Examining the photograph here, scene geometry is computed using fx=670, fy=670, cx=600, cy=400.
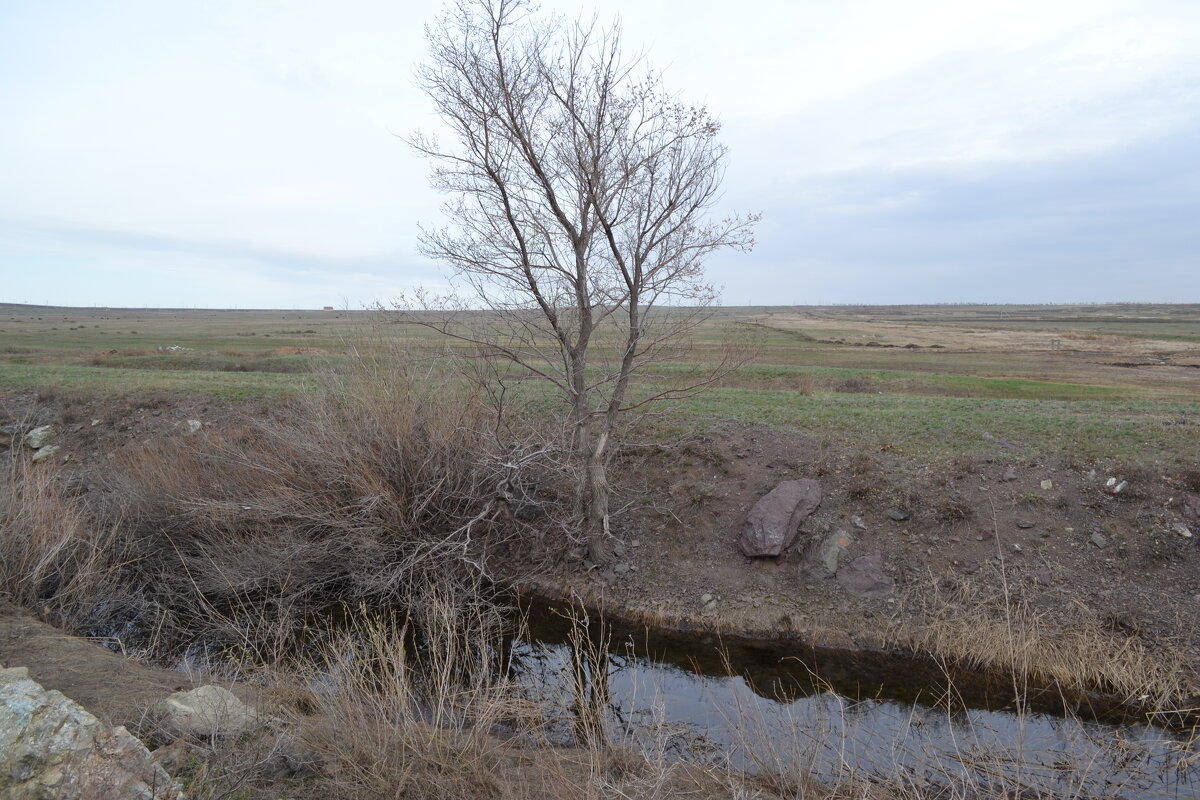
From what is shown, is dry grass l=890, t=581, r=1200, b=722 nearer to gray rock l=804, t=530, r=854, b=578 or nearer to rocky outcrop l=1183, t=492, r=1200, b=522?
gray rock l=804, t=530, r=854, b=578

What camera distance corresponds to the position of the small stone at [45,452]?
14734 mm

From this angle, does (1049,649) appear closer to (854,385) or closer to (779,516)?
(779,516)

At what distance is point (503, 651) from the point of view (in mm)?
9258

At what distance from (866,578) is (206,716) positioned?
817cm

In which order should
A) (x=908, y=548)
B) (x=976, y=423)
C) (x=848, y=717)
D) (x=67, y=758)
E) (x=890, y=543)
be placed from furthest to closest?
1. (x=976, y=423)
2. (x=890, y=543)
3. (x=908, y=548)
4. (x=848, y=717)
5. (x=67, y=758)

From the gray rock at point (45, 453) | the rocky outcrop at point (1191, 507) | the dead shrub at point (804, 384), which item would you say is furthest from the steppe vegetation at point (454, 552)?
the dead shrub at point (804, 384)

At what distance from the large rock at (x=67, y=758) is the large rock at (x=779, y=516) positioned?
7.93 meters

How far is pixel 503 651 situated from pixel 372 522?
2.76 meters

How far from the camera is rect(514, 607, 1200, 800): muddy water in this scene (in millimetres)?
5916

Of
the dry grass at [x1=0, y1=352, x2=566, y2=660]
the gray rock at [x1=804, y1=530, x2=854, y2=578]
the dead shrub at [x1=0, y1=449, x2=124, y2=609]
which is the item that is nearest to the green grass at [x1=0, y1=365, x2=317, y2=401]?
the dry grass at [x1=0, y1=352, x2=566, y2=660]

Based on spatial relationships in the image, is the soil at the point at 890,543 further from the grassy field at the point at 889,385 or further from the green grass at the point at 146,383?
the green grass at the point at 146,383


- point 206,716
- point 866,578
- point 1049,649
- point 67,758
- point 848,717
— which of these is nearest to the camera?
point 67,758

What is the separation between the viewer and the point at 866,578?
31.6 ft

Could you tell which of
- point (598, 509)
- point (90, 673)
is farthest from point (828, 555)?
point (90, 673)
